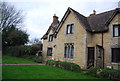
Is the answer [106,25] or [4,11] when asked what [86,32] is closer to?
[106,25]

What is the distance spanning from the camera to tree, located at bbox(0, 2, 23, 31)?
107 feet

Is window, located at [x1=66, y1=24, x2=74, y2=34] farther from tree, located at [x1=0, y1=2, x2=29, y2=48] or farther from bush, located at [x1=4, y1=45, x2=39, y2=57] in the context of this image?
tree, located at [x1=0, y1=2, x2=29, y2=48]

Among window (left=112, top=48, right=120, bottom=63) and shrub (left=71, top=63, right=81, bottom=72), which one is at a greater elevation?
window (left=112, top=48, right=120, bottom=63)

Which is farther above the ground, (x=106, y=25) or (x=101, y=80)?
(x=106, y=25)

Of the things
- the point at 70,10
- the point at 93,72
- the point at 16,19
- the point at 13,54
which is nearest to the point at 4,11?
the point at 16,19

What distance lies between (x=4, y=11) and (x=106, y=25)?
28.0 metres

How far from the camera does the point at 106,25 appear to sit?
15.8 metres

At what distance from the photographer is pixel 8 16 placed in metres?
33.9

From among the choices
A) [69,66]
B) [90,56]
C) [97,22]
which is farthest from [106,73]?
[97,22]

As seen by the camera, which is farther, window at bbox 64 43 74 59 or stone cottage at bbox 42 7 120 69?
window at bbox 64 43 74 59

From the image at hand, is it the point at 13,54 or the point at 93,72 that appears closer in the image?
the point at 93,72

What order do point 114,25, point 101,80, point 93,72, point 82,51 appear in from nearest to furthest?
point 101,80, point 93,72, point 114,25, point 82,51

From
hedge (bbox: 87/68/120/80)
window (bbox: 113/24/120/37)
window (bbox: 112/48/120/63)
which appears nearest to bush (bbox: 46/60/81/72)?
hedge (bbox: 87/68/120/80)

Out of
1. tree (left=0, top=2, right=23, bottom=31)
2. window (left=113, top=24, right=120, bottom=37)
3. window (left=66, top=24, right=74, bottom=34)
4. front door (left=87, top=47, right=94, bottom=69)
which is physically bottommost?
front door (left=87, top=47, right=94, bottom=69)
